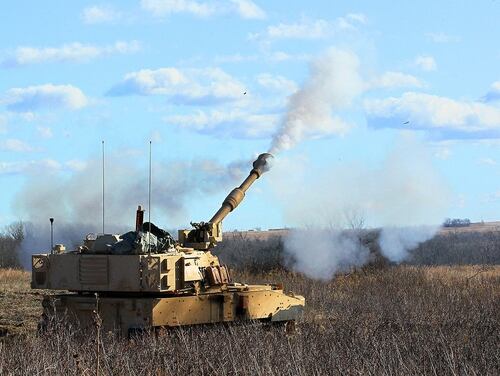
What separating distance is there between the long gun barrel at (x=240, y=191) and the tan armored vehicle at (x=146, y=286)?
1203mm

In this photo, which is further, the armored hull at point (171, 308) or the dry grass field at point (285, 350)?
the armored hull at point (171, 308)

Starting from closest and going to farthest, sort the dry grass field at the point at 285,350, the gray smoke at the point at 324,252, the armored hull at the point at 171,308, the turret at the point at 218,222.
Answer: the dry grass field at the point at 285,350
the armored hull at the point at 171,308
the turret at the point at 218,222
the gray smoke at the point at 324,252

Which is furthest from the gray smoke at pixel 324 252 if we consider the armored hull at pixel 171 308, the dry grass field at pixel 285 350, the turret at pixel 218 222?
the armored hull at pixel 171 308

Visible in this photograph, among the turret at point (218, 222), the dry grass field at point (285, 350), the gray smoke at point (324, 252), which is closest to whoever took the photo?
the dry grass field at point (285, 350)

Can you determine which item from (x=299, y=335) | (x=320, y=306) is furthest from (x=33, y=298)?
(x=299, y=335)

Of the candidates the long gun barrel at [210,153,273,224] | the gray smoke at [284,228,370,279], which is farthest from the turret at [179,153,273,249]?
the gray smoke at [284,228,370,279]

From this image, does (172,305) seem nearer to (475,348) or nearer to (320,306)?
(475,348)

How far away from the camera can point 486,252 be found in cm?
7838

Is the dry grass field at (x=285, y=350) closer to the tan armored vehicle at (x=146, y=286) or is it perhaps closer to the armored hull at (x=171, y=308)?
the armored hull at (x=171, y=308)

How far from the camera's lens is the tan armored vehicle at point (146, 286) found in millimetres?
16797

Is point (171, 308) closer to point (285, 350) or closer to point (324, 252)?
point (285, 350)

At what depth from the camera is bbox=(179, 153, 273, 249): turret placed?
18609 millimetres

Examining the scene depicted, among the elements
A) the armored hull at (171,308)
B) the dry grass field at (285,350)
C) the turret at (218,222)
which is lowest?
the dry grass field at (285,350)

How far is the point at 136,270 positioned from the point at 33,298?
12609 mm
